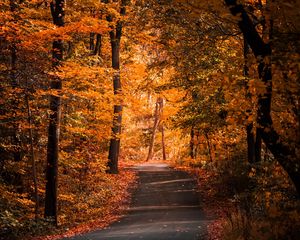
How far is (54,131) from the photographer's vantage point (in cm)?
1514

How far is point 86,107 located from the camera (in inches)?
837

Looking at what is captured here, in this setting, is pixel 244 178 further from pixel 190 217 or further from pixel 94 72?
pixel 94 72

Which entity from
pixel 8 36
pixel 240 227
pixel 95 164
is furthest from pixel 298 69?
pixel 95 164

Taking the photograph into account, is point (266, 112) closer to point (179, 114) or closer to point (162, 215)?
point (162, 215)

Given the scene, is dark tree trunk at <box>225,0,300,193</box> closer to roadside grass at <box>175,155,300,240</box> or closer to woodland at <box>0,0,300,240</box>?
woodland at <box>0,0,300,240</box>

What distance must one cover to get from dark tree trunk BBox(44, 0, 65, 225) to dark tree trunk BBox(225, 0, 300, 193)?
9047mm

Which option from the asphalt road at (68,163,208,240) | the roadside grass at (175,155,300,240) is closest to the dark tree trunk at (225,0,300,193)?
the roadside grass at (175,155,300,240)

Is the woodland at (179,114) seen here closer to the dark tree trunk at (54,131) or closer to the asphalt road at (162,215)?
the dark tree trunk at (54,131)

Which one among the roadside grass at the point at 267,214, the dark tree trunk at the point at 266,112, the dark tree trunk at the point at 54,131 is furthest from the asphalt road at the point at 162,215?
the dark tree trunk at the point at 266,112

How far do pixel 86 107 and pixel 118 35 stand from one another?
260 inches

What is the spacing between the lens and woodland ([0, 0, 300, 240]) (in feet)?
21.3

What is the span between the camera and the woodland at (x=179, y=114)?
21.3 feet

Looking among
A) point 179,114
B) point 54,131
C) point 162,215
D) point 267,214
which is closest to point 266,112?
point 267,214

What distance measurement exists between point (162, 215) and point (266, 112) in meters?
9.77
